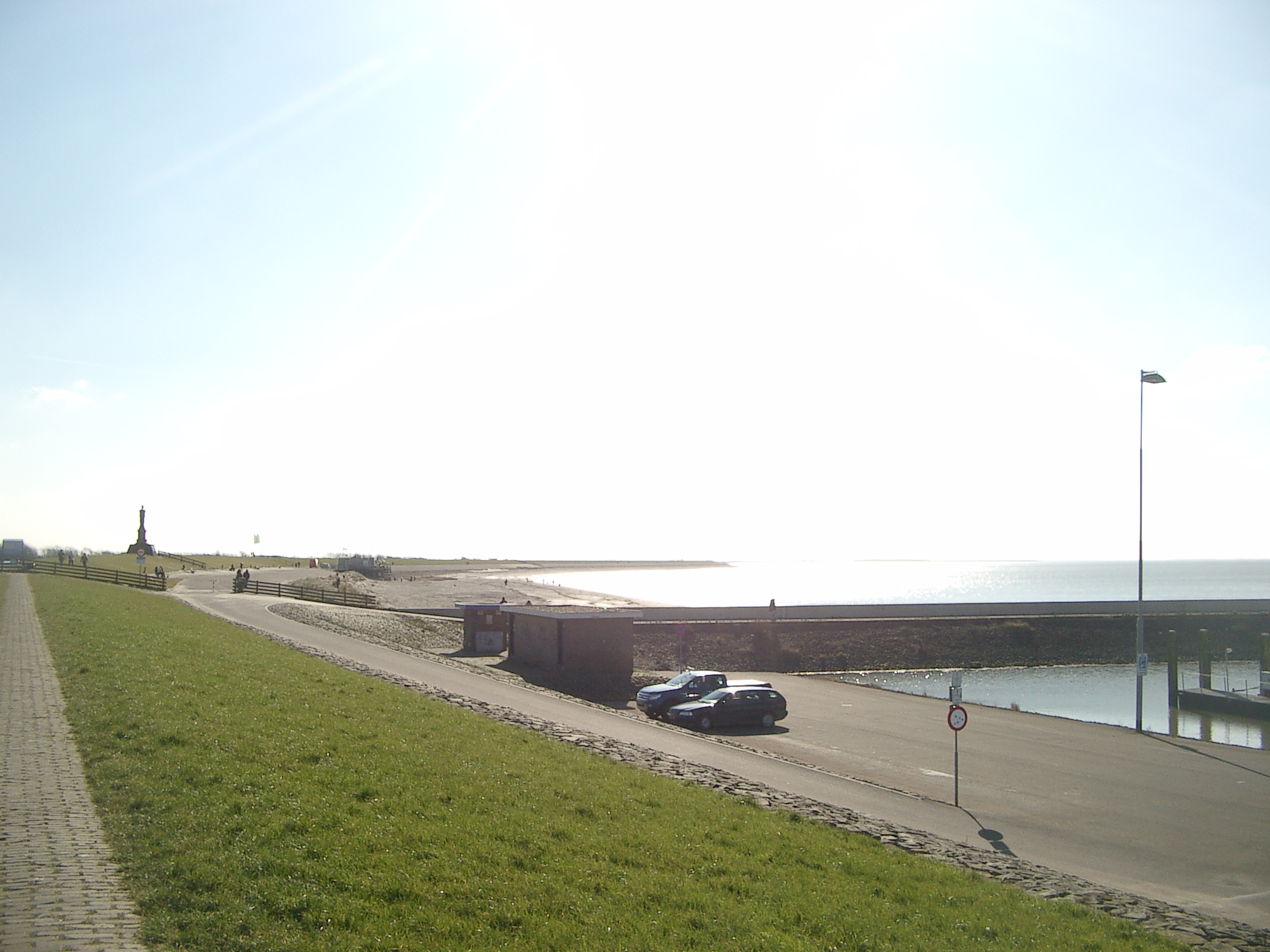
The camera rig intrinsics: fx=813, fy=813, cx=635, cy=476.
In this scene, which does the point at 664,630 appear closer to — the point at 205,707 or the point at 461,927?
the point at 205,707

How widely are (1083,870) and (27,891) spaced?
50.1 feet

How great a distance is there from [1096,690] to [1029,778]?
110 ft

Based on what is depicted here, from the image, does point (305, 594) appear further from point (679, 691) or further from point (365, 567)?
point (365, 567)

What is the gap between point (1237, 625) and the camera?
69688mm

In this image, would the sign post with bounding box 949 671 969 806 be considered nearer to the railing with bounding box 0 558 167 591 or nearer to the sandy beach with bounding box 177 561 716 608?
the sandy beach with bounding box 177 561 716 608

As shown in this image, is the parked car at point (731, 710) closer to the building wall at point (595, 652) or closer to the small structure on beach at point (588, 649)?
the small structure on beach at point (588, 649)

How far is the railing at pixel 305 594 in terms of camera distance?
59.5 m

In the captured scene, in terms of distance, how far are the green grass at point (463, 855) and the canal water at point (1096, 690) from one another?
3051 centimetres

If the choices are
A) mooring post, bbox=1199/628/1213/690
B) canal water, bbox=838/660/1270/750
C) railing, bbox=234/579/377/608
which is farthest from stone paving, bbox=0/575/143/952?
mooring post, bbox=1199/628/1213/690

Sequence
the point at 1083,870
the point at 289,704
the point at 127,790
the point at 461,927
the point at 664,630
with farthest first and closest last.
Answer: the point at 664,630 < the point at 289,704 < the point at 1083,870 < the point at 127,790 < the point at 461,927

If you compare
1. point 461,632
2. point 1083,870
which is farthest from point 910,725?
point 461,632

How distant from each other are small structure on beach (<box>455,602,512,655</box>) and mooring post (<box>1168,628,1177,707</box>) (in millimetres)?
36297

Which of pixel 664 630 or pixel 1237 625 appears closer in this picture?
pixel 664 630

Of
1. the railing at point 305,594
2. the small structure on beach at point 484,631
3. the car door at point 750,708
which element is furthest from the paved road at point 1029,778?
the railing at point 305,594
